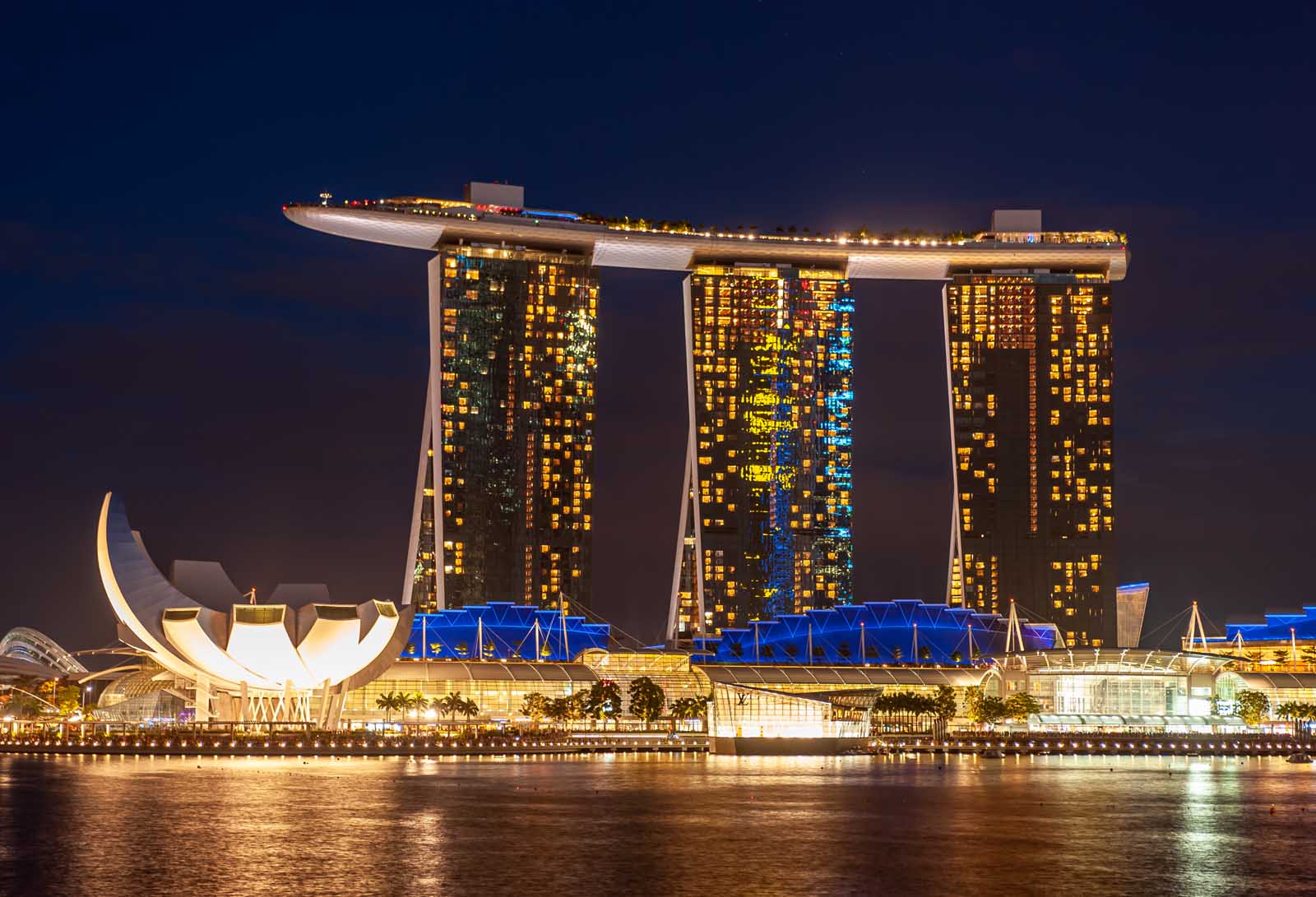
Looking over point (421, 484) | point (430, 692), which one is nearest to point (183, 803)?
point (430, 692)

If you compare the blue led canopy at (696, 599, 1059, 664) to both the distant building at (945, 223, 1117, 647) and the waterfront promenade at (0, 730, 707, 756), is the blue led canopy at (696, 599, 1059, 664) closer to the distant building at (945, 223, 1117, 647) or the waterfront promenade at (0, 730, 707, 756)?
Answer: the distant building at (945, 223, 1117, 647)

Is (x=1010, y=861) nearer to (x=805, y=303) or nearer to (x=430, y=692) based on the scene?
(x=430, y=692)

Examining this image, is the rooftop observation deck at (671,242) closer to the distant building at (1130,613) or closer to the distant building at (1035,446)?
the distant building at (1035,446)

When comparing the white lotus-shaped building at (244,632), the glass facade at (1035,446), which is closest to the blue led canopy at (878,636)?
the glass facade at (1035,446)

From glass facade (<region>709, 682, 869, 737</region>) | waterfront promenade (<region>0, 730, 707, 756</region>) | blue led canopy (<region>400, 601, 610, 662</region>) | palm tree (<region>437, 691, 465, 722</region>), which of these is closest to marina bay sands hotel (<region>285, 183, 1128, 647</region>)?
blue led canopy (<region>400, 601, 610, 662</region>)

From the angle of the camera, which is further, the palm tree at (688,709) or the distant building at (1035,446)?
the distant building at (1035,446)

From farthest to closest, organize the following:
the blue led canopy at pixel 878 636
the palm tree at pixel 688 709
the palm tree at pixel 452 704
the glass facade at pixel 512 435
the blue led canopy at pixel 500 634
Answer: the glass facade at pixel 512 435
the blue led canopy at pixel 878 636
the blue led canopy at pixel 500 634
the palm tree at pixel 688 709
the palm tree at pixel 452 704
